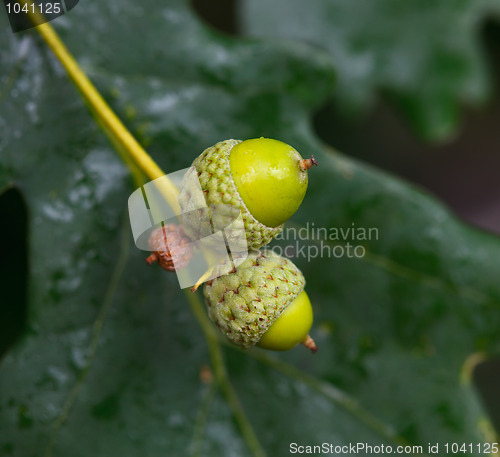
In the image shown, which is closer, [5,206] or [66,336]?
[66,336]

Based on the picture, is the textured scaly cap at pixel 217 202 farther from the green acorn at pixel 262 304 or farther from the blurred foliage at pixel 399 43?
the blurred foliage at pixel 399 43

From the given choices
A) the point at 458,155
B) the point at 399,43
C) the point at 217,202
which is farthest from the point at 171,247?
the point at 458,155

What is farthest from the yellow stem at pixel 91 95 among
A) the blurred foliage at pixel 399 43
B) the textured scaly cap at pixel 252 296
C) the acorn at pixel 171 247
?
the blurred foliage at pixel 399 43

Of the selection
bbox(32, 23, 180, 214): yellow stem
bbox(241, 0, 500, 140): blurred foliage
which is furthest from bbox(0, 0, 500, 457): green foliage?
bbox(241, 0, 500, 140): blurred foliage

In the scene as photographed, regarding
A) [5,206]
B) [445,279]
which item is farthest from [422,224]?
[5,206]

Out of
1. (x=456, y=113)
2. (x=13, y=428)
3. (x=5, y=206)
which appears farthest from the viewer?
(x=456, y=113)

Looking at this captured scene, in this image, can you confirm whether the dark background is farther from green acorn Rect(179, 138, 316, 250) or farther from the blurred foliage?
green acorn Rect(179, 138, 316, 250)

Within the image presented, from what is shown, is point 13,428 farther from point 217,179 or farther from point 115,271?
point 217,179
